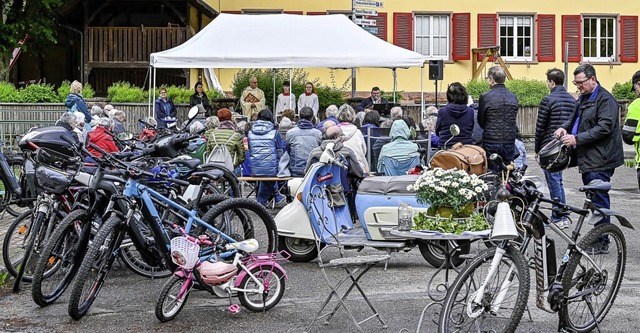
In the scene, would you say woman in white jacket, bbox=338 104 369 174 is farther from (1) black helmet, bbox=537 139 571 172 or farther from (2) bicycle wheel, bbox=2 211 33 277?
(2) bicycle wheel, bbox=2 211 33 277

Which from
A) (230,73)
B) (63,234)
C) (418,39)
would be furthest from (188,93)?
(63,234)

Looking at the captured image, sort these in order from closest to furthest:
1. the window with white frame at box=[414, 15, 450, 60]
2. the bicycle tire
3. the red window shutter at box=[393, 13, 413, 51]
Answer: the bicycle tire, the red window shutter at box=[393, 13, 413, 51], the window with white frame at box=[414, 15, 450, 60]

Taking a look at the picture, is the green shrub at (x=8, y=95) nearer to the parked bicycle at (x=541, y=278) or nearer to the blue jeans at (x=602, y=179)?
the blue jeans at (x=602, y=179)

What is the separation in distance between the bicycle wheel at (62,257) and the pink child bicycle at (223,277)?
83 cm

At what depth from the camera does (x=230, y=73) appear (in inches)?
1267

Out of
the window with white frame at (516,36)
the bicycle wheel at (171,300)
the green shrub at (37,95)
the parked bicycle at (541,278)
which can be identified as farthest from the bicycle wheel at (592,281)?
the window with white frame at (516,36)

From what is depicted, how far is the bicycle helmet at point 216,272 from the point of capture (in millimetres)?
7699

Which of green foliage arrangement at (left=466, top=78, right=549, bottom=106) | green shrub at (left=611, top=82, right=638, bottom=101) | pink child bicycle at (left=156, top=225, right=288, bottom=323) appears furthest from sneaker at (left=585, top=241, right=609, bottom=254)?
green shrub at (left=611, top=82, right=638, bottom=101)

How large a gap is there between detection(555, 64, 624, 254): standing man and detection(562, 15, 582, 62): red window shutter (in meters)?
24.1

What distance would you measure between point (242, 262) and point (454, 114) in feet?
17.5

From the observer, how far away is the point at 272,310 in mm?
8062

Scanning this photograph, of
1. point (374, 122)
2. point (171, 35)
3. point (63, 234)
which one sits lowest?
point (63, 234)

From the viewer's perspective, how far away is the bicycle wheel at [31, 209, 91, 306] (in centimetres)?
805

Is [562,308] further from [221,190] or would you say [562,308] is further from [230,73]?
[230,73]
